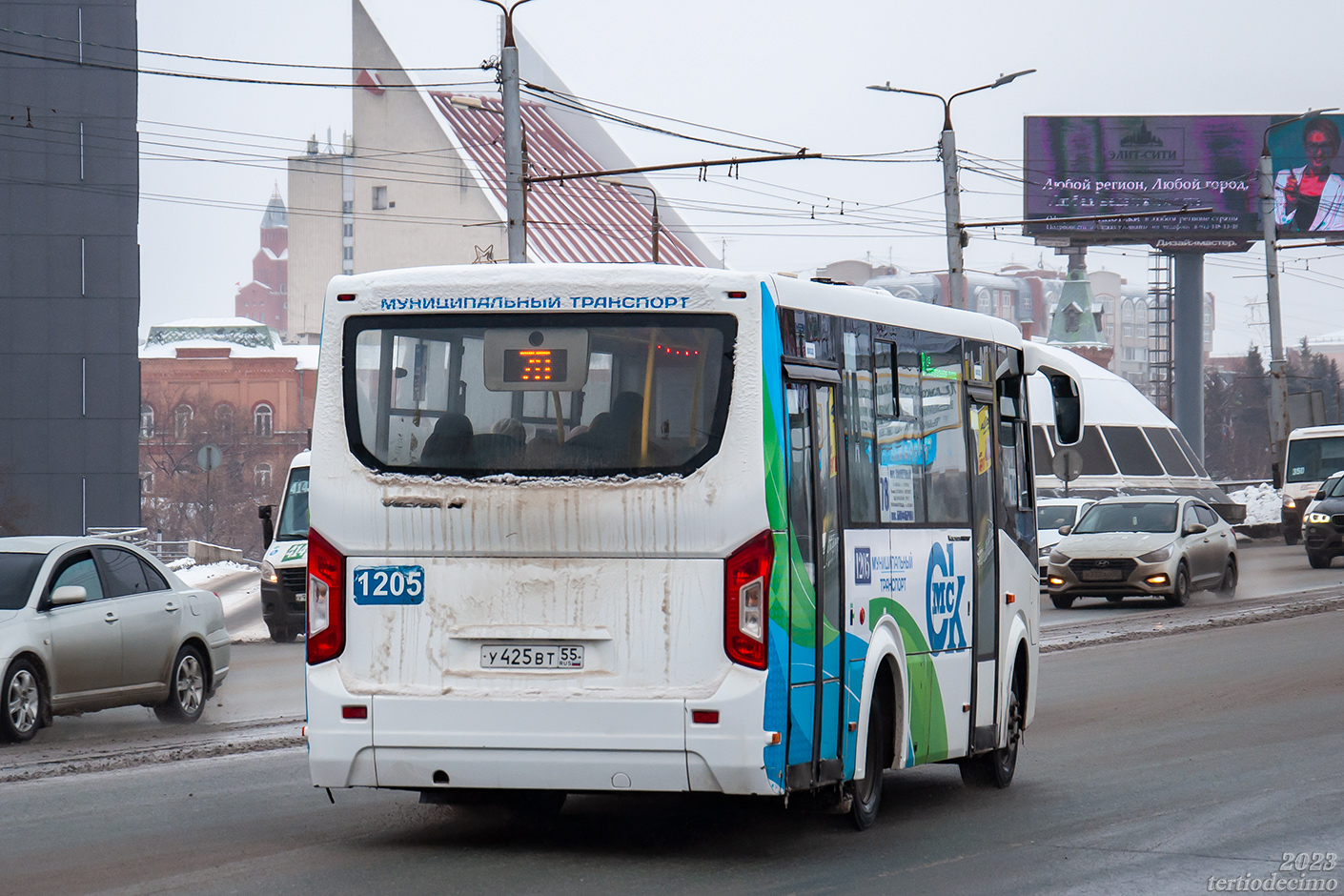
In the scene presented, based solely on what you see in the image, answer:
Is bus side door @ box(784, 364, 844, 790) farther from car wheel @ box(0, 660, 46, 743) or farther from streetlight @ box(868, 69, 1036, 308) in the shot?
streetlight @ box(868, 69, 1036, 308)

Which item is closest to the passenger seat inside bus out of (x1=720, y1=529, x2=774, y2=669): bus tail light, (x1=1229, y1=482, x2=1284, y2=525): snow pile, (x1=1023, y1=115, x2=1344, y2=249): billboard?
(x1=720, y1=529, x2=774, y2=669): bus tail light

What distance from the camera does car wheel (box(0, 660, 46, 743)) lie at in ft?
40.4

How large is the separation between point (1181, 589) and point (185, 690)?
16282mm

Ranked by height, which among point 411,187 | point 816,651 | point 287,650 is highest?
point 411,187

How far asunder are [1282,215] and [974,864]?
227 ft

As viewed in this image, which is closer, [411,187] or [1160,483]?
[1160,483]

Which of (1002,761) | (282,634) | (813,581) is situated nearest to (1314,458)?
(282,634)

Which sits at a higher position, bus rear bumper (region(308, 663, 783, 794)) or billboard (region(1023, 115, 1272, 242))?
billboard (region(1023, 115, 1272, 242))

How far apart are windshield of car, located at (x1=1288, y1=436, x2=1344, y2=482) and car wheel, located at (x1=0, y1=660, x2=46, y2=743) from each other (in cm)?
3551

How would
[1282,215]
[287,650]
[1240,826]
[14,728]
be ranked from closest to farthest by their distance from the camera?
1. [1240,826]
2. [14,728]
3. [287,650]
4. [1282,215]

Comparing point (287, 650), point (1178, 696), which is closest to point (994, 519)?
point (1178, 696)

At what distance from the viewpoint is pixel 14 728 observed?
488 inches

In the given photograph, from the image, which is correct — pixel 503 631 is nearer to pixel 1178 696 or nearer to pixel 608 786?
pixel 608 786

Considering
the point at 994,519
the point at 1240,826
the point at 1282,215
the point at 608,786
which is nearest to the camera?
the point at 608,786
